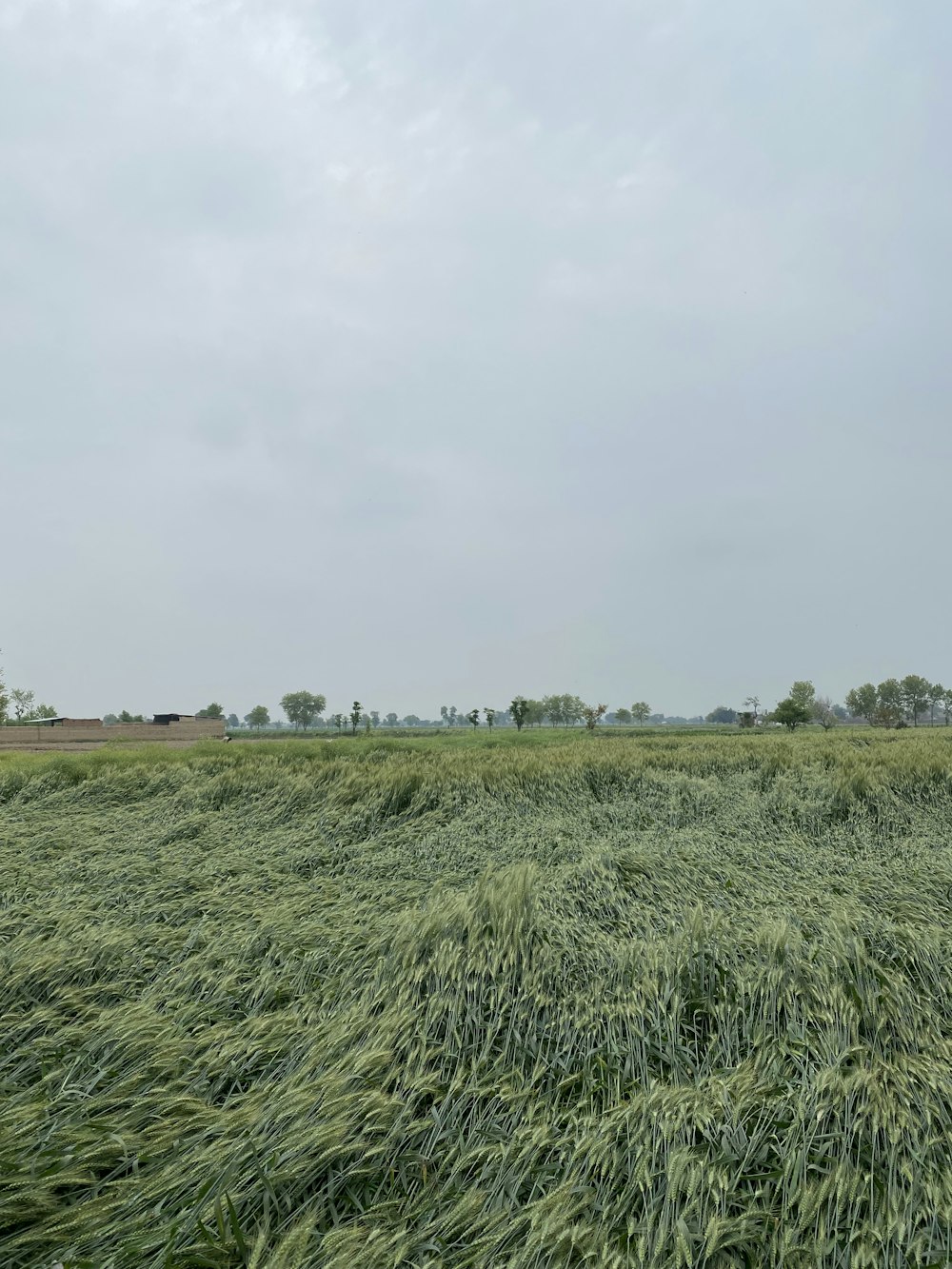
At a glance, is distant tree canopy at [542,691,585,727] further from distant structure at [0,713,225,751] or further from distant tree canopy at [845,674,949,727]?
distant structure at [0,713,225,751]

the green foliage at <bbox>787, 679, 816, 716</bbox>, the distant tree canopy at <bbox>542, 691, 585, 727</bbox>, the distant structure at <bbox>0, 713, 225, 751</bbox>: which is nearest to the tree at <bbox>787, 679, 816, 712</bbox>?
the green foliage at <bbox>787, 679, 816, 716</bbox>

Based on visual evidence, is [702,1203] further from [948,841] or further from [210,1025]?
[948,841]

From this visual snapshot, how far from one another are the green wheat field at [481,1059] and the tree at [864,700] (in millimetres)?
83415

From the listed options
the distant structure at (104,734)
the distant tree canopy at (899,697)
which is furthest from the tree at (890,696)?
the distant structure at (104,734)

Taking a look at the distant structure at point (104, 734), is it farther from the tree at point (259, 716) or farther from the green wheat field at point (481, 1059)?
the tree at point (259, 716)

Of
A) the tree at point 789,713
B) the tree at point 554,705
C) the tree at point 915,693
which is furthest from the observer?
the tree at point 554,705

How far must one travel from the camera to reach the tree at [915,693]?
7174 cm

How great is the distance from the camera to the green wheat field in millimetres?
1578

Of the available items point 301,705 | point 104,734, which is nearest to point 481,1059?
point 104,734

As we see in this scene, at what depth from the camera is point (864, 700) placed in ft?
242

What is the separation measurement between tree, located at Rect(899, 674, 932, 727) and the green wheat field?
84.5m

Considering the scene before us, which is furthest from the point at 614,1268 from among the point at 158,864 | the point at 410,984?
the point at 158,864

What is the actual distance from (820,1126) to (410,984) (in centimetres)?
152

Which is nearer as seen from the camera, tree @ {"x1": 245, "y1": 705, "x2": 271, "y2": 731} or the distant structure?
the distant structure
